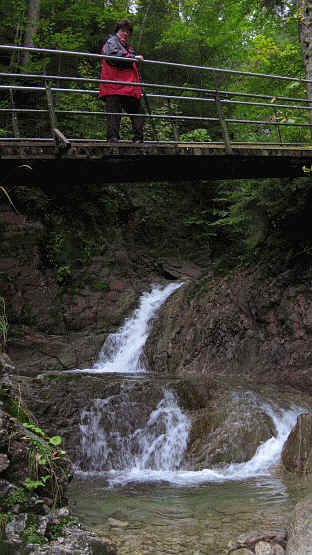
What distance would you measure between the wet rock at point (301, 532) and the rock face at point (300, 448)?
91.6 inches

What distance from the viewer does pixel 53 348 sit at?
12.7 m

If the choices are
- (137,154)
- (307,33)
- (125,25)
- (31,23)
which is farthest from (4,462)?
(31,23)

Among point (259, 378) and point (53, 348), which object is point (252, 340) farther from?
point (53, 348)

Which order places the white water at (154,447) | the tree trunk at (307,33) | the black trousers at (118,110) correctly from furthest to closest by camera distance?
the tree trunk at (307,33)
the white water at (154,447)
the black trousers at (118,110)

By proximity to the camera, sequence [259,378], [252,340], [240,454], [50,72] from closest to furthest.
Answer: [240,454] < [259,378] < [252,340] < [50,72]

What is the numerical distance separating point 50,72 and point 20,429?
16.9 m

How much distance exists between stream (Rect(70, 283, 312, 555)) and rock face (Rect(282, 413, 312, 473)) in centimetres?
19

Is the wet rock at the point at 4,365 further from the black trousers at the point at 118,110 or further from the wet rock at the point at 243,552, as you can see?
the black trousers at the point at 118,110

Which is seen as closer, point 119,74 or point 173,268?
point 119,74

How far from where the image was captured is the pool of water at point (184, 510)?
14.2ft

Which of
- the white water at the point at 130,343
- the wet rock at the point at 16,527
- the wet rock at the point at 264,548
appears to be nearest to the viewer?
the wet rock at the point at 16,527

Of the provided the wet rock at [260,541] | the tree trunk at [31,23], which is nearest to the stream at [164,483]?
the wet rock at [260,541]

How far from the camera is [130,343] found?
1257cm

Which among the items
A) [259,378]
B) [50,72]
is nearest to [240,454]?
[259,378]
